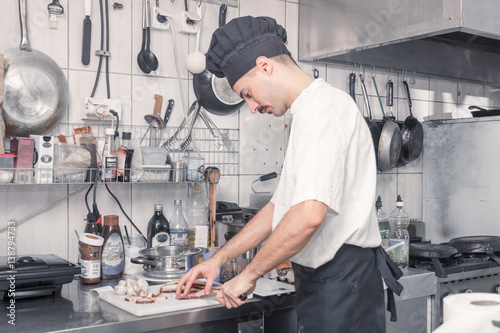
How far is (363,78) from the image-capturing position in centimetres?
271

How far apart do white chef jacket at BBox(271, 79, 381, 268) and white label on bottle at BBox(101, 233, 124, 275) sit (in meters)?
0.64

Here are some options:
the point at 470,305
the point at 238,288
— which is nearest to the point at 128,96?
the point at 238,288

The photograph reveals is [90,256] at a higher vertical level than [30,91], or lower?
lower

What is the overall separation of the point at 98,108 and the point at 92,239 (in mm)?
490

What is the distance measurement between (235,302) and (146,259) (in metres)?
0.50

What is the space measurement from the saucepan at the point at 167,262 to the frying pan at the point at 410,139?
1.43 metres

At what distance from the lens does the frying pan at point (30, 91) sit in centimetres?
168

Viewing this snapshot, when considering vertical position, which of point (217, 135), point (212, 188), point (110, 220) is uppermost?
point (217, 135)

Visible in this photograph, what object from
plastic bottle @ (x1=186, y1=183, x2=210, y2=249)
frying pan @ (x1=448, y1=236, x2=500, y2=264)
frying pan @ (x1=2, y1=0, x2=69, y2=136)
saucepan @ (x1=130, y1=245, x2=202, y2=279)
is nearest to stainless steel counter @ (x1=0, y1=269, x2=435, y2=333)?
saucepan @ (x1=130, y1=245, x2=202, y2=279)

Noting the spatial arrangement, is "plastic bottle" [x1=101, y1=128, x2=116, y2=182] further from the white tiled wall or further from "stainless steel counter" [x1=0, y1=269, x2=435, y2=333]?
"stainless steel counter" [x1=0, y1=269, x2=435, y2=333]

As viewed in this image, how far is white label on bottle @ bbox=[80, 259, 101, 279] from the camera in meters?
1.71

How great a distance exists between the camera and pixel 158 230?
1909mm

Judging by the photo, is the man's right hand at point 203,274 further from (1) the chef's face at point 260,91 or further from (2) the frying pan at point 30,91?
(2) the frying pan at point 30,91

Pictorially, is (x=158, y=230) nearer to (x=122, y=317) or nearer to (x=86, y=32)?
(x=122, y=317)
